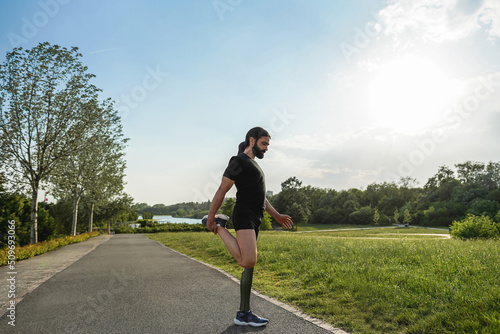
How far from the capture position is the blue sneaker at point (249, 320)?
153 inches

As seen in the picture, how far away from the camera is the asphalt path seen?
3.87 m

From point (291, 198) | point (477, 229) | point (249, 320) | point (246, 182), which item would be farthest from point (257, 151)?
point (291, 198)

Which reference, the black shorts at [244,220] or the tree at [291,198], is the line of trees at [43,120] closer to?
the black shorts at [244,220]

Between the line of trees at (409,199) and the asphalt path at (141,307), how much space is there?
147ft

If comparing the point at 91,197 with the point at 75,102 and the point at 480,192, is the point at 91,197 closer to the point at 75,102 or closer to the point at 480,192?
the point at 75,102

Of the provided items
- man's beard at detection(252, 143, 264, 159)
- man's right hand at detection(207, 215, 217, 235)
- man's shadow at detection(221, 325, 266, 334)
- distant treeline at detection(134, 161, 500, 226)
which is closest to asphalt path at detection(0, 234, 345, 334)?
man's shadow at detection(221, 325, 266, 334)

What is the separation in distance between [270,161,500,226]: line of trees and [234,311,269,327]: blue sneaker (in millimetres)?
45620

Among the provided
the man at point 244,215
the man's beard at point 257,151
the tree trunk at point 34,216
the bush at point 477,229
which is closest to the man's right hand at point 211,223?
the man at point 244,215

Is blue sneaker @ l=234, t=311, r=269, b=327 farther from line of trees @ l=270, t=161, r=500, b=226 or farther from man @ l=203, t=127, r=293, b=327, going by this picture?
line of trees @ l=270, t=161, r=500, b=226

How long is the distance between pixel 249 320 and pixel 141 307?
75.0 inches

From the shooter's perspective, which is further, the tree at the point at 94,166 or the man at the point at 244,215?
the tree at the point at 94,166

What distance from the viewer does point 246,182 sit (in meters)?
3.75

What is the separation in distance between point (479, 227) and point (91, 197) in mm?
31286

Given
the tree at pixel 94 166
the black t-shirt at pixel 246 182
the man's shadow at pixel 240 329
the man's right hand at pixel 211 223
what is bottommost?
the man's shadow at pixel 240 329
